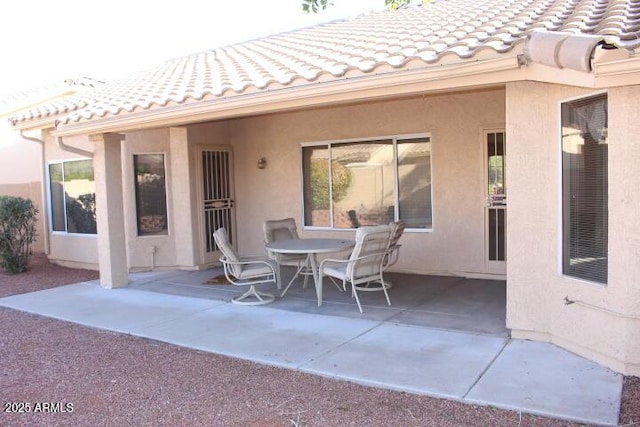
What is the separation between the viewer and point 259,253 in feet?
38.3

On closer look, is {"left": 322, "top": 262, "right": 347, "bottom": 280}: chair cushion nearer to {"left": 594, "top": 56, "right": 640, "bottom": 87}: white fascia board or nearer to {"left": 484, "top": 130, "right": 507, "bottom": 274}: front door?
{"left": 484, "top": 130, "right": 507, "bottom": 274}: front door

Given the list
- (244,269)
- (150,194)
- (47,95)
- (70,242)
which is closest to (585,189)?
(244,269)

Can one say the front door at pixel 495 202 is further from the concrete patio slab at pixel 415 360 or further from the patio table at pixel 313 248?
the concrete patio slab at pixel 415 360

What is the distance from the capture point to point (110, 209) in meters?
9.41

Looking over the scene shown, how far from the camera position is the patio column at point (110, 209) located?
367 inches

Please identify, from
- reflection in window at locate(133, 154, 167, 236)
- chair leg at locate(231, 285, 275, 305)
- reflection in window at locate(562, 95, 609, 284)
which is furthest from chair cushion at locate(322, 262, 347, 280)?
reflection in window at locate(133, 154, 167, 236)

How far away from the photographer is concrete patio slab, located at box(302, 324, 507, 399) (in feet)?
15.6

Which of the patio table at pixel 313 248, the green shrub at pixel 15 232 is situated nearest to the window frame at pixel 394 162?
the patio table at pixel 313 248

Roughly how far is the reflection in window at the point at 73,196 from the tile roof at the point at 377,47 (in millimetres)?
1913

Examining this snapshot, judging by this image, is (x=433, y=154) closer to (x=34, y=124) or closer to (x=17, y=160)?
(x=34, y=124)

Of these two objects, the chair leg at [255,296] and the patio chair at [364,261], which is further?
the chair leg at [255,296]

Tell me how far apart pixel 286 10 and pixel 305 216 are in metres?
20.0

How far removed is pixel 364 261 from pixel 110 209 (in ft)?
14.9

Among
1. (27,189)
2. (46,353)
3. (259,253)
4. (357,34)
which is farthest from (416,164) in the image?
(27,189)
